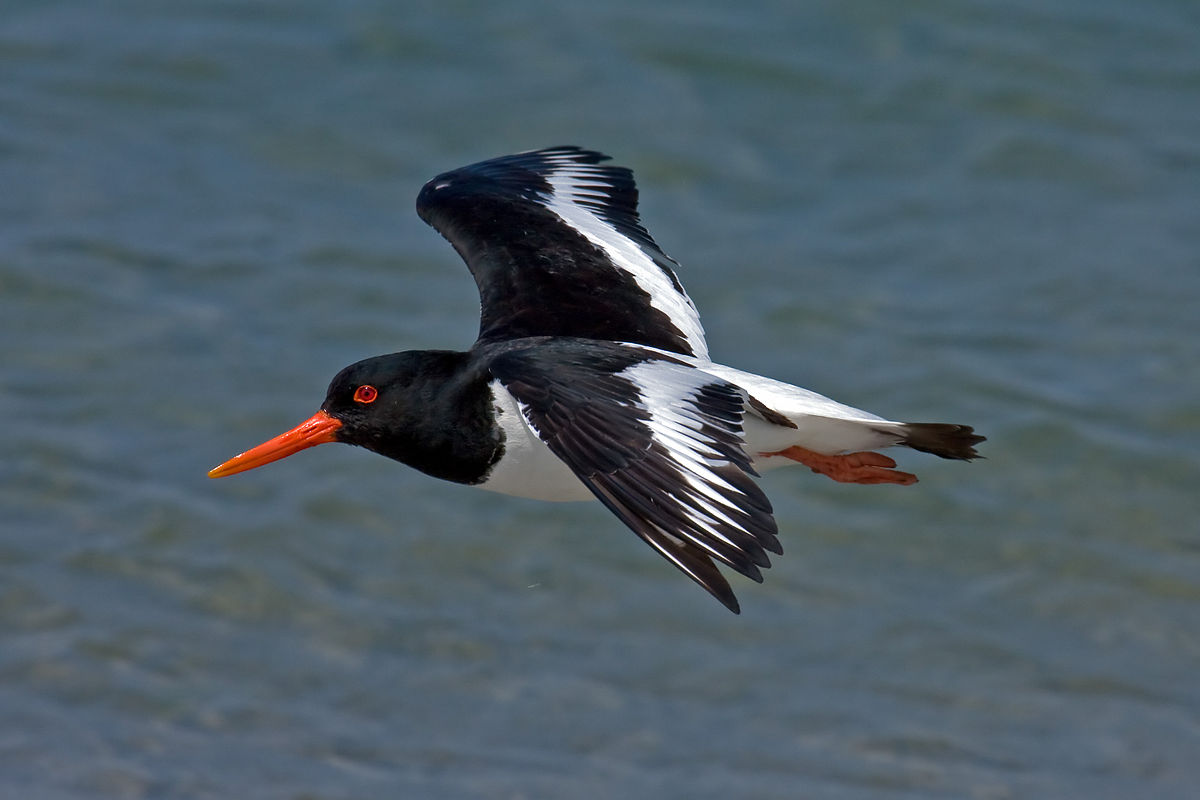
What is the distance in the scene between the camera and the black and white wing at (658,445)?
3953 mm

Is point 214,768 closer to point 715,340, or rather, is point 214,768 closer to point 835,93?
point 715,340

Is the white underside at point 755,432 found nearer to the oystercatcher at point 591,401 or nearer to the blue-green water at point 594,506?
the oystercatcher at point 591,401

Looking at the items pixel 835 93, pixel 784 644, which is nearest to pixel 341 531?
pixel 784 644

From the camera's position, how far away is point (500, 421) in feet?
16.4

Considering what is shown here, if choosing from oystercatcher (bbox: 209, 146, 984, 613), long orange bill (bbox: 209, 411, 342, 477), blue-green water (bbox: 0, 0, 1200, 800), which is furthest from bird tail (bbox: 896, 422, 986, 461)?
long orange bill (bbox: 209, 411, 342, 477)

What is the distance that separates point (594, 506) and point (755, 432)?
2.39 m

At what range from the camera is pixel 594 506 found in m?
7.46

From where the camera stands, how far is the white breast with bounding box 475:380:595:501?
5.01 metres

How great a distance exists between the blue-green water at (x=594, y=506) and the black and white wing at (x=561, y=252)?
5.06 feet

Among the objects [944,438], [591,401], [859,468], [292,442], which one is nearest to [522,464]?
[591,401]

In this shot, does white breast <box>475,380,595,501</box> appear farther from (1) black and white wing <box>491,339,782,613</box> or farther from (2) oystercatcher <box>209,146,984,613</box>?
(1) black and white wing <box>491,339,782,613</box>

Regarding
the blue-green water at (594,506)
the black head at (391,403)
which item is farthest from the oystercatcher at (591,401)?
the blue-green water at (594,506)

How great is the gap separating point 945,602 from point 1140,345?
7.53 ft

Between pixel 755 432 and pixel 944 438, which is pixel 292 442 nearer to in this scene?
pixel 755 432
